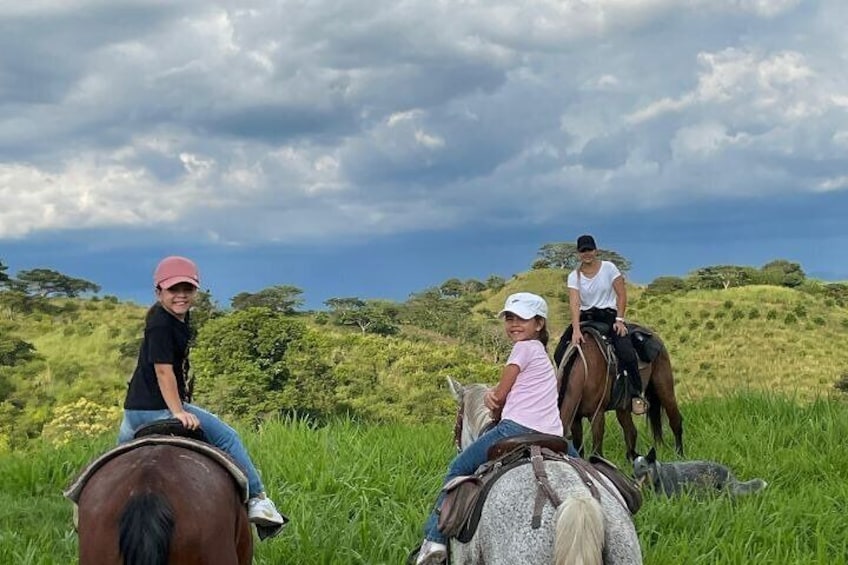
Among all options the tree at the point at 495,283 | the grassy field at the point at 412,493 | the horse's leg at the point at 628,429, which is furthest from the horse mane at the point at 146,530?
the tree at the point at 495,283

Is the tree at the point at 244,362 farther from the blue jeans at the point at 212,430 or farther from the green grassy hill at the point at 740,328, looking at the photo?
the blue jeans at the point at 212,430

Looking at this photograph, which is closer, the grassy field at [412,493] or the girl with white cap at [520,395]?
the girl with white cap at [520,395]

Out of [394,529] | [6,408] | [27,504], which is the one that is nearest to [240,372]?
[6,408]

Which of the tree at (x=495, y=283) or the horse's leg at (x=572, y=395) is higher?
the tree at (x=495, y=283)

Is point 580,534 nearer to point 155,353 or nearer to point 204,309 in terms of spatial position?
point 155,353

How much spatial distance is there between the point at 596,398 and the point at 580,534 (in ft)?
21.3

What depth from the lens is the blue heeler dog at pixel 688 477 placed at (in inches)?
324

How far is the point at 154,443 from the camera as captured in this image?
4266 mm

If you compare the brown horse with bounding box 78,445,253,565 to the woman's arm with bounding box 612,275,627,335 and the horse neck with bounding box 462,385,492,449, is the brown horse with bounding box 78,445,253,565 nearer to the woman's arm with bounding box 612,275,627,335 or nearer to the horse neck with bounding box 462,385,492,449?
the horse neck with bounding box 462,385,492,449

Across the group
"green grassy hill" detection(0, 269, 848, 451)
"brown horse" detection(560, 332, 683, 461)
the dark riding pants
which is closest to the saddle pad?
"brown horse" detection(560, 332, 683, 461)

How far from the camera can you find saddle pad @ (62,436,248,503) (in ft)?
13.8

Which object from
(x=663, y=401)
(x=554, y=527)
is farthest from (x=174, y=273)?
(x=663, y=401)

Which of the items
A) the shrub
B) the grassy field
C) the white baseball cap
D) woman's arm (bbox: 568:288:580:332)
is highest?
woman's arm (bbox: 568:288:580:332)

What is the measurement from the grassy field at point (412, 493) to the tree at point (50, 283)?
63779mm
